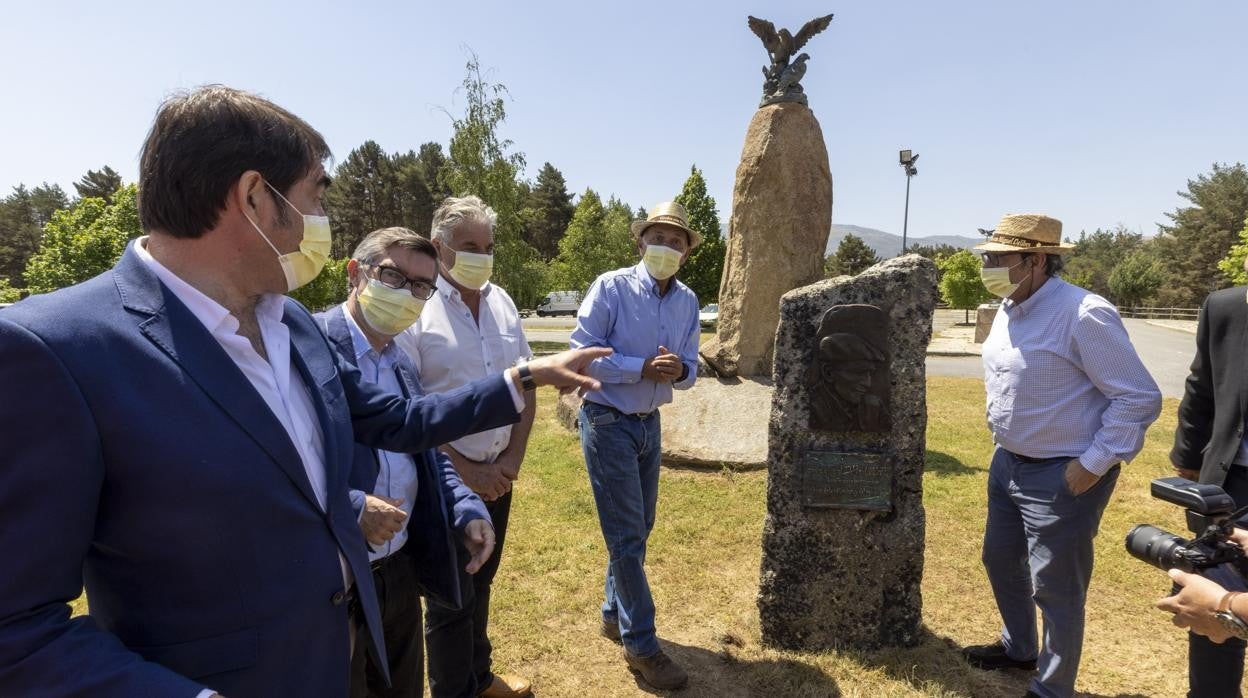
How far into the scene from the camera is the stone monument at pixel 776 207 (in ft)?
26.5

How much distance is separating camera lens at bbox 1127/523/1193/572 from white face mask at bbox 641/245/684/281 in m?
2.23

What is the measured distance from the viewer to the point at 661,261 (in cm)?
346

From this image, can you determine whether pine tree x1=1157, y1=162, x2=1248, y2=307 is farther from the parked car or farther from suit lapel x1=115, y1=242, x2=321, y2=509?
suit lapel x1=115, y1=242, x2=321, y2=509

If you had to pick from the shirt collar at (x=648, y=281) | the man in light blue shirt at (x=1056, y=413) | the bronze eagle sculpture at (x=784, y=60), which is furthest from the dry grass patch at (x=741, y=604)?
the bronze eagle sculpture at (x=784, y=60)

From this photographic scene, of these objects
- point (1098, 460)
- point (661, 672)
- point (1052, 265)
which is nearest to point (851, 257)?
point (1052, 265)

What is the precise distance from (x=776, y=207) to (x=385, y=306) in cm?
662

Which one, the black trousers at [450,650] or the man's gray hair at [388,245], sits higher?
the man's gray hair at [388,245]

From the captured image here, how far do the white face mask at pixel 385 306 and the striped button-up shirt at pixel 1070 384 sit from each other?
103 inches

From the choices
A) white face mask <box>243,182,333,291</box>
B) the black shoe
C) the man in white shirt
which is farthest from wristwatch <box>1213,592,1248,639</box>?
white face mask <box>243,182,333,291</box>

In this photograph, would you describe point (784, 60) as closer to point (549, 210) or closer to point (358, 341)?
point (358, 341)

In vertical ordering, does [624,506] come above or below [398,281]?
below

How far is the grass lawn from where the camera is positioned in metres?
3.19

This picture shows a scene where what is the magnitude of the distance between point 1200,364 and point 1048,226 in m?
0.85

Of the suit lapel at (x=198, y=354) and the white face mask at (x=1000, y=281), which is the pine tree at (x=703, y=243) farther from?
the suit lapel at (x=198, y=354)
